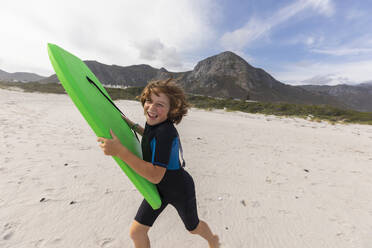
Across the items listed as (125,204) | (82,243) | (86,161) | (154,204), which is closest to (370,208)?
(154,204)

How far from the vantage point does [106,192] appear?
305 centimetres

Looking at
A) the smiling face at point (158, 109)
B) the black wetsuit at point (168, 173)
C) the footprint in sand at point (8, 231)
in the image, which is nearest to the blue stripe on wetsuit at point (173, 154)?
the black wetsuit at point (168, 173)

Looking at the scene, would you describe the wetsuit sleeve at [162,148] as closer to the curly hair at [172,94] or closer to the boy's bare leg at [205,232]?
the curly hair at [172,94]

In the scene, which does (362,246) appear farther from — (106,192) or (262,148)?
(262,148)

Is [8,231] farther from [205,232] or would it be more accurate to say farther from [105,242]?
[205,232]

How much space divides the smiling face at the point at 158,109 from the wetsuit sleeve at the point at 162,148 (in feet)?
0.62

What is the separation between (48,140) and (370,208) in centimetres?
840

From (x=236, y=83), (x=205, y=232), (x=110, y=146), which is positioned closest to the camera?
(x=110, y=146)

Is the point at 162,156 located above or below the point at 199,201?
above

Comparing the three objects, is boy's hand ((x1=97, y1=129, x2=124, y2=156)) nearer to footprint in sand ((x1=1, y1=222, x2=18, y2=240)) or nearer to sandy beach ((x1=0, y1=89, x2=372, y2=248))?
sandy beach ((x1=0, y1=89, x2=372, y2=248))

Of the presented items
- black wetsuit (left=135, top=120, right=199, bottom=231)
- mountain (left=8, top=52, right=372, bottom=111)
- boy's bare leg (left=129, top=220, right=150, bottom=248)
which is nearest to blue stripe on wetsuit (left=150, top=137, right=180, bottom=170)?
black wetsuit (left=135, top=120, right=199, bottom=231)

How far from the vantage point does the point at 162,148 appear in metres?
1.25

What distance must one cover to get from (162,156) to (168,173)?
1.05ft

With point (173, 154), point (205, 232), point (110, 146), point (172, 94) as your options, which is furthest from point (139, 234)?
point (172, 94)
